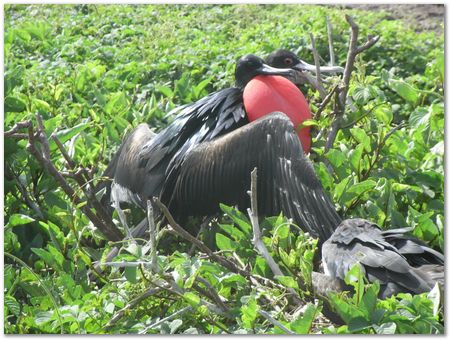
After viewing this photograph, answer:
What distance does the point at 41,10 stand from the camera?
538 centimetres

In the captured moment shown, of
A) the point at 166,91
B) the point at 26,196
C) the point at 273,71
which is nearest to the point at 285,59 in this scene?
the point at 273,71

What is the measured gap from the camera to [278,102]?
3658mm

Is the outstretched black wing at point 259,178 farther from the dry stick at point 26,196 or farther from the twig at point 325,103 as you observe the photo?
the dry stick at point 26,196

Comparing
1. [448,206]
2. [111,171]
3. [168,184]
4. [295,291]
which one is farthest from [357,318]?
[111,171]

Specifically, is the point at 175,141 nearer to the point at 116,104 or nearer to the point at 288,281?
the point at 116,104

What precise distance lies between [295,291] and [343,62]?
242cm

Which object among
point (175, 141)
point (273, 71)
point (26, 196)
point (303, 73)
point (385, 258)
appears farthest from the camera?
point (303, 73)

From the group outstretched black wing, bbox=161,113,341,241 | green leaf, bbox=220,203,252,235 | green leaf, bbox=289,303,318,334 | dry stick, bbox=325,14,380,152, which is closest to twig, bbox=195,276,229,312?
green leaf, bbox=289,303,318,334

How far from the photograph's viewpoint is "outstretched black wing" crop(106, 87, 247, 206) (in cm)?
354

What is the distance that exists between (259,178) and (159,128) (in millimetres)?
934

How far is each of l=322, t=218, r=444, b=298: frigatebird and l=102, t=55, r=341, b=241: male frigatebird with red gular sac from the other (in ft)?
0.83

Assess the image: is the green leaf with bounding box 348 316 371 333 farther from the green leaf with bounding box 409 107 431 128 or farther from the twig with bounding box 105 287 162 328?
the green leaf with bounding box 409 107 431 128

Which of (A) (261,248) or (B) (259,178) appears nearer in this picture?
(A) (261,248)

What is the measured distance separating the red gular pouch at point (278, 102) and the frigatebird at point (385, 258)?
835 millimetres
